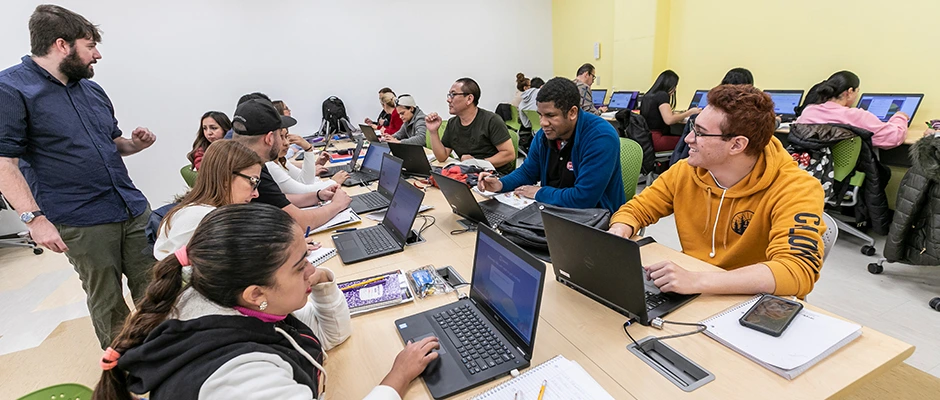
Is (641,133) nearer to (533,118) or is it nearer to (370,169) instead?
(533,118)

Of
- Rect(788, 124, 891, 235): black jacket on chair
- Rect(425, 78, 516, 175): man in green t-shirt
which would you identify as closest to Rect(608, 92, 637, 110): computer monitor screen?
Rect(788, 124, 891, 235): black jacket on chair

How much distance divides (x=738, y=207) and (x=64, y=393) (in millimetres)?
1997

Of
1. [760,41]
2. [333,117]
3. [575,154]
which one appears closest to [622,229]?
[575,154]

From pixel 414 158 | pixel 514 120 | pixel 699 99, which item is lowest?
pixel 514 120

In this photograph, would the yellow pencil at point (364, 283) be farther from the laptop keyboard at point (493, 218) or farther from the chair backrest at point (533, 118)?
the chair backrest at point (533, 118)

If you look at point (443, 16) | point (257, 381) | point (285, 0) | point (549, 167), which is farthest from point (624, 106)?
point (257, 381)

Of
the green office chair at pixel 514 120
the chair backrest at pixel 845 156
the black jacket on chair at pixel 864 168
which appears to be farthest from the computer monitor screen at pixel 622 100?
the chair backrest at pixel 845 156

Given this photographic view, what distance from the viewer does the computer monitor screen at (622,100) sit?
5.64 metres

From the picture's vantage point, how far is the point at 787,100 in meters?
4.15

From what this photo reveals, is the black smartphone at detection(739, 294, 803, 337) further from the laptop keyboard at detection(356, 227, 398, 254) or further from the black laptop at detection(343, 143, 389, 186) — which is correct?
the black laptop at detection(343, 143, 389, 186)

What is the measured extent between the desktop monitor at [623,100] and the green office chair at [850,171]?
110 inches

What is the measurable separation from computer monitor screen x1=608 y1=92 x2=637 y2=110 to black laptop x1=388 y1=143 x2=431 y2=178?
148 inches

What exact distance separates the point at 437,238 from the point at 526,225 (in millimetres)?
410

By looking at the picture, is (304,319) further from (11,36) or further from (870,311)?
(11,36)
